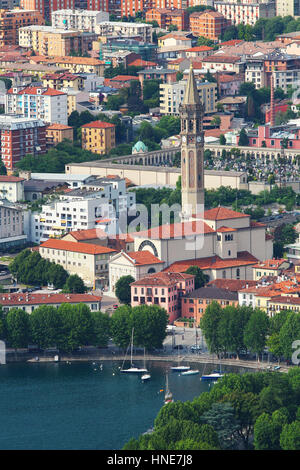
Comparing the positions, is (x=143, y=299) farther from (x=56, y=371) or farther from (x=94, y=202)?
(x=94, y=202)

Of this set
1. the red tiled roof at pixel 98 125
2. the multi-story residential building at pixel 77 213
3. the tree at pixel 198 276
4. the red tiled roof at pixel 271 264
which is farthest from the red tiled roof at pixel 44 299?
the red tiled roof at pixel 98 125

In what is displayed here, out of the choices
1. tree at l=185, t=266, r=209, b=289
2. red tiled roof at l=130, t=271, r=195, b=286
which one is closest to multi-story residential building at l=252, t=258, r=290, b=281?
tree at l=185, t=266, r=209, b=289

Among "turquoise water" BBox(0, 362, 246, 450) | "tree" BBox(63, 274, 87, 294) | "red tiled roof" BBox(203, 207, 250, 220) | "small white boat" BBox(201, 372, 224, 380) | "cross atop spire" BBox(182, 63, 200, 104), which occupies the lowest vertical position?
"turquoise water" BBox(0, 362, 246, 450)

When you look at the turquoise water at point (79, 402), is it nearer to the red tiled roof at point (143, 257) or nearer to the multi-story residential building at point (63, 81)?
the red tiled roof at point (143, 257)

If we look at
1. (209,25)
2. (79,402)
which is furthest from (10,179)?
(209,25)

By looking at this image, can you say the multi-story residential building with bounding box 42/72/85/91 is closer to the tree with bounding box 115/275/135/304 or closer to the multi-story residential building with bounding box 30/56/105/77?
the multi-story residential building with bounding box 30/56/105/77

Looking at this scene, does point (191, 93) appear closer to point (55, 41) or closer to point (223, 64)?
point (223, 64)
